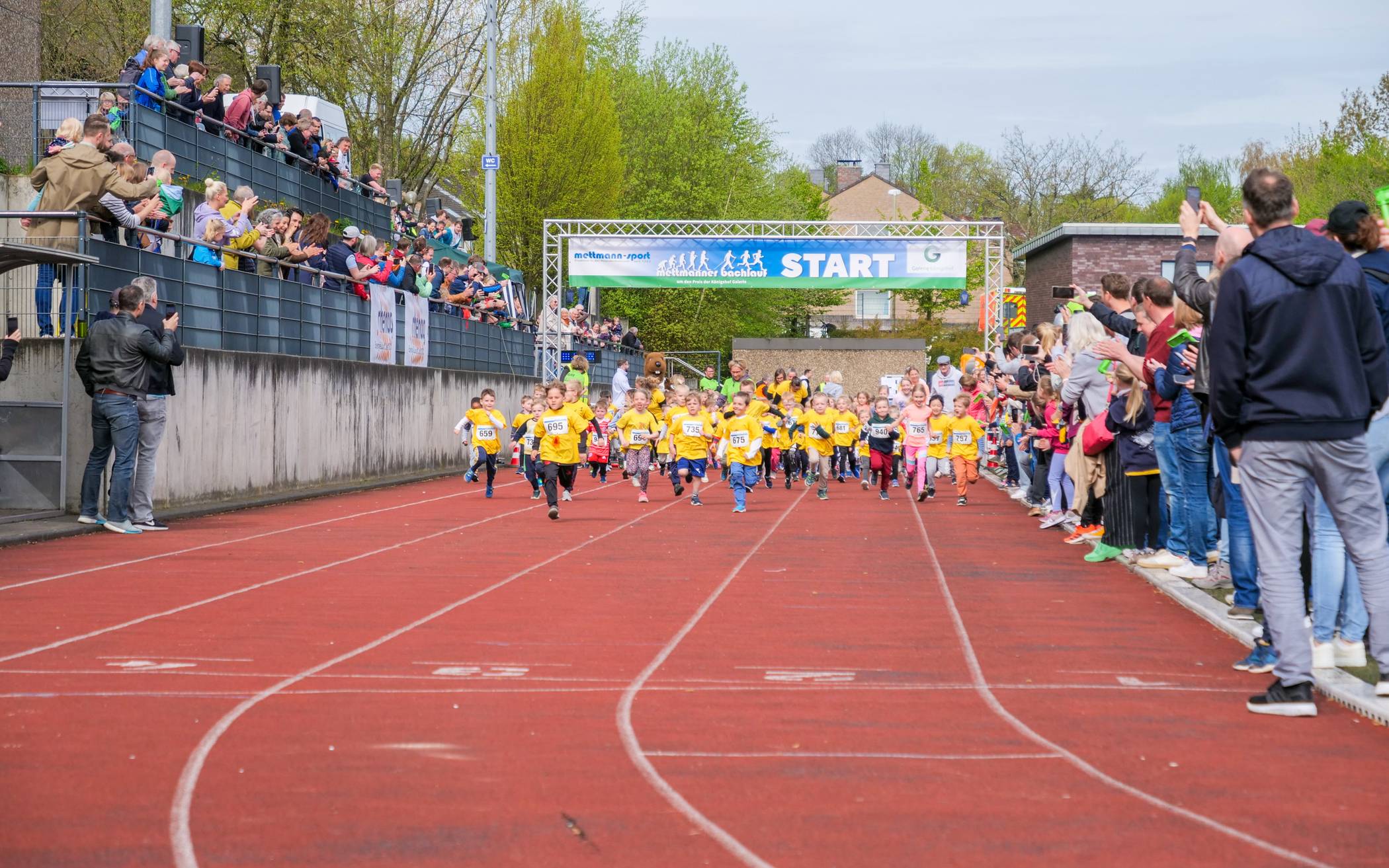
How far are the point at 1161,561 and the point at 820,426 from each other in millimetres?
13168

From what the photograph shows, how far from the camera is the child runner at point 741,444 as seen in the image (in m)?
21.6

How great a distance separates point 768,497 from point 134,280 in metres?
11.0

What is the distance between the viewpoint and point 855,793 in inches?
227

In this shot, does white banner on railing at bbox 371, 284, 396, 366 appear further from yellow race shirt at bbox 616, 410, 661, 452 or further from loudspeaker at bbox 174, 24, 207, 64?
loudspeaker at bbox 174, 24, 207, 64

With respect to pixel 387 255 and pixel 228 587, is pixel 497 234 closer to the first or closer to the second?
pixel 387 255

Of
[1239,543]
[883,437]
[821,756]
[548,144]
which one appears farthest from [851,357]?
[821,756]

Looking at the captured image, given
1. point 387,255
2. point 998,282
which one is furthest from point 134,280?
point 998,282

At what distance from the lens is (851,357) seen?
59.4 metres

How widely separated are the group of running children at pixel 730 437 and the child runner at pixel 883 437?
2 cm

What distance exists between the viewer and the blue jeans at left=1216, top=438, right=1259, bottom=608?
31.2 ft

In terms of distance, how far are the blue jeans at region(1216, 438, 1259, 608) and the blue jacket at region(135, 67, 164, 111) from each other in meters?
16.5

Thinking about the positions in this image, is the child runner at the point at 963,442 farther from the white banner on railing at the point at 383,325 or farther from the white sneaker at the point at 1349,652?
the white sneaker at the point at 1349,652

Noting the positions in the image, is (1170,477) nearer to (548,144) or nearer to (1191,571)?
(1191,571)

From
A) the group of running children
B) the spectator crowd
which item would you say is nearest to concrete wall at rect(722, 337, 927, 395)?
→ the group of running children
